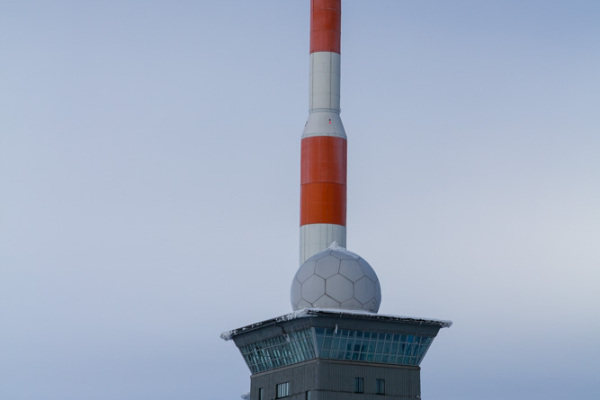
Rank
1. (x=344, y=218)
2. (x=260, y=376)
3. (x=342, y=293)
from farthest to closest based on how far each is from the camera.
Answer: (x=344, y=218)
(x=260, y=376)
(x=342, y=293)

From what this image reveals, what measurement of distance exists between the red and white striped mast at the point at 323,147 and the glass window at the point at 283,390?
13924mm

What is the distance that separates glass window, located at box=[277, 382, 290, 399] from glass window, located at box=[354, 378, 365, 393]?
240 inches

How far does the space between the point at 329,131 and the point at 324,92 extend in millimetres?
4523

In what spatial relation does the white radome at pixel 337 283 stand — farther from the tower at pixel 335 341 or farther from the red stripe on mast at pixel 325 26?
the red stripe on mast at pixel 325 26

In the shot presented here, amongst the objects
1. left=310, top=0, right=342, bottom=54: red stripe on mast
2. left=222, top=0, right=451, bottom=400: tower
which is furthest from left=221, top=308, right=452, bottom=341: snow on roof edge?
left=310, top=0, right=342, bottom=54: red stripe on mast

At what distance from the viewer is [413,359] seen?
92.1m

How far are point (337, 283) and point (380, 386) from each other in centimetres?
917

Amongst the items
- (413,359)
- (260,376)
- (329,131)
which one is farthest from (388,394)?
(329,131)

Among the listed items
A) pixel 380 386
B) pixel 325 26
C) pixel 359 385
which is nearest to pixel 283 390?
pixel 359 385

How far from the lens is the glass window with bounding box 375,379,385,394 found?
89.6 m

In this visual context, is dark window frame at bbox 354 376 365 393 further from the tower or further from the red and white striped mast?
the red and white striped mast

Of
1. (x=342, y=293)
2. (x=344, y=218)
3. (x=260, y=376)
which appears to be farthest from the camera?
(x=344, y=218)

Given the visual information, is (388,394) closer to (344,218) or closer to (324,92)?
(344,218)

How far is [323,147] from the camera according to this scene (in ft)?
343
